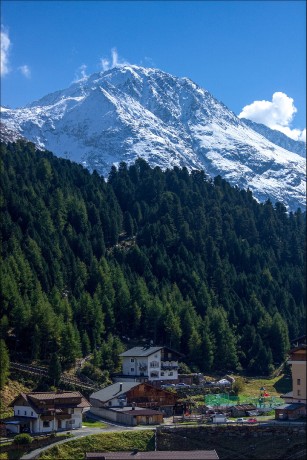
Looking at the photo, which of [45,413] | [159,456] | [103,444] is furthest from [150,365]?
[159,456]

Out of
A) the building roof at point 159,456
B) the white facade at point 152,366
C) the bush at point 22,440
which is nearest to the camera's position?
the building roof at point 159,456

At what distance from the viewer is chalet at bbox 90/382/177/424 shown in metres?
57.1

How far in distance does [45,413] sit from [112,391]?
9.10 metres

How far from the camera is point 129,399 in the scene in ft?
194

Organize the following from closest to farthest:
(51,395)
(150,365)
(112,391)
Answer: (51,395)
(112,391)
(150,365)

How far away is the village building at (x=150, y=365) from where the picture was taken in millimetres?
68688

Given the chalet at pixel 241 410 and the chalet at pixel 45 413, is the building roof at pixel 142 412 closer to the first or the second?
the chalet at pixel 45 413

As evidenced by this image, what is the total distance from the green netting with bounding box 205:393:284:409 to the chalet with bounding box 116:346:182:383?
721 centimetres

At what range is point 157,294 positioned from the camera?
8594cm

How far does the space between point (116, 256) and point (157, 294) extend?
13685 millimetres

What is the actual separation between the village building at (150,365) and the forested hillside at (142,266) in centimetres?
167

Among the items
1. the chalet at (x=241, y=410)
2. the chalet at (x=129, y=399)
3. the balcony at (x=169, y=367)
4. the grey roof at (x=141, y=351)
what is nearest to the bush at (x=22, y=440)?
the chalet at (x=129, y=399)

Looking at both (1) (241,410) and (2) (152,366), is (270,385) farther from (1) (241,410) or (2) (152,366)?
(1) (241,410)

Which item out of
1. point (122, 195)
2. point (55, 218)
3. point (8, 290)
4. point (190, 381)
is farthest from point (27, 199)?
point (190, 381)
